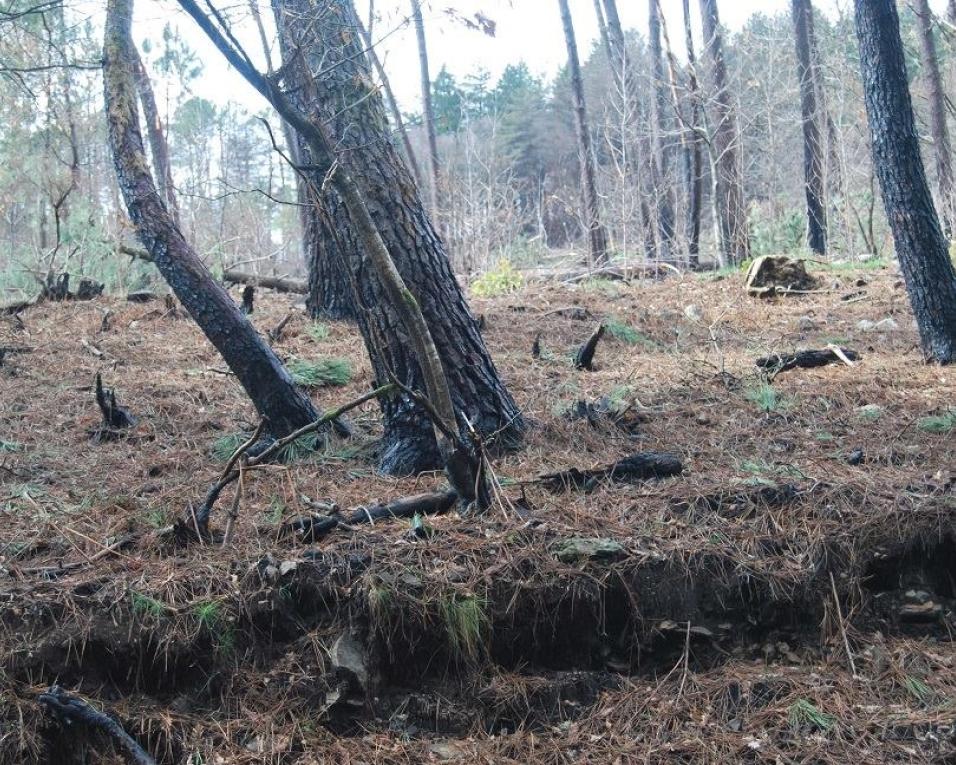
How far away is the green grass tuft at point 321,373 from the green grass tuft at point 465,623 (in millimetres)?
3176

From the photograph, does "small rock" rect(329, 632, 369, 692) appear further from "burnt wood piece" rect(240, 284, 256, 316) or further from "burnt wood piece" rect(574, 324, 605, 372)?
"burnt wood piece" rect(240, 284, 256, 316)

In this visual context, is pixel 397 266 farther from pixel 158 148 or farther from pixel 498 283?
pixel 158 148

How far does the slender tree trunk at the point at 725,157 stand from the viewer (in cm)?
1287

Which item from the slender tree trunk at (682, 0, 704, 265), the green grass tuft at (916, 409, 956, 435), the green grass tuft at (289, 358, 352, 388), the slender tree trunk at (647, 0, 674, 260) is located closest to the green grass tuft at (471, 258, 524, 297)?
the slender tree trunk at (682, 0, 704, 265)

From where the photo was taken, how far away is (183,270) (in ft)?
16.0

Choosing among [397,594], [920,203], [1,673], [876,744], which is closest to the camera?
[876,744]

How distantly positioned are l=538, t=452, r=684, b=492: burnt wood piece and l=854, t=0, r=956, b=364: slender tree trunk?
2.96 metres

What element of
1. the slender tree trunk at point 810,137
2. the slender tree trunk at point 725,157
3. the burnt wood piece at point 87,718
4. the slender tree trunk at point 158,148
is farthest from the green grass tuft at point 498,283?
the burnt wood piece at point 87,718

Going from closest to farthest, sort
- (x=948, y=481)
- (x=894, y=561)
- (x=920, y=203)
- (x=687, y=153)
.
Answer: (x=894, y=561)
(x=948, y=481)
(x=920, y=203)
(x=687, y=153)

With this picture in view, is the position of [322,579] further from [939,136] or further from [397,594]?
[939,136]

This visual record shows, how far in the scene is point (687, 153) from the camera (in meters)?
14.4

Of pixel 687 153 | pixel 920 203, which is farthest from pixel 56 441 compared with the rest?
pixel 687 153

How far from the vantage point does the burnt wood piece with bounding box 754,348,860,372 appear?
6.16 meters

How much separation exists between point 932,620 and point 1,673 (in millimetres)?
3453
